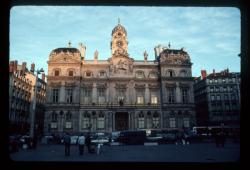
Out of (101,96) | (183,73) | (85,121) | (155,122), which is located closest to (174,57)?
(183,73)

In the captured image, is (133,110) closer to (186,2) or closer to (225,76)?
(225,76)

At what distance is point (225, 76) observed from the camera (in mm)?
63156

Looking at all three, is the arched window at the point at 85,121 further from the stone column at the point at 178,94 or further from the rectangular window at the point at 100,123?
the stone column at the point at 178,94

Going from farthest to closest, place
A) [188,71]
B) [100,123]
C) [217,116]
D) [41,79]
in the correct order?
[41,79], [217,116], [188,71], [100,123]

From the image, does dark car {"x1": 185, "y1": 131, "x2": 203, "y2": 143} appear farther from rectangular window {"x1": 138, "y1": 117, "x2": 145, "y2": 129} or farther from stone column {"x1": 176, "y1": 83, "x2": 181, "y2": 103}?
stone column {"x1": 176, "y1": 83, "x2": 181, "y2": 103}

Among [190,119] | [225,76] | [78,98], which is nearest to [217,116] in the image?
[225,76]

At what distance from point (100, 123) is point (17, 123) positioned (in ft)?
62.6

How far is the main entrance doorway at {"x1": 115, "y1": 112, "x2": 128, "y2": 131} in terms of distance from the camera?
1841 inches

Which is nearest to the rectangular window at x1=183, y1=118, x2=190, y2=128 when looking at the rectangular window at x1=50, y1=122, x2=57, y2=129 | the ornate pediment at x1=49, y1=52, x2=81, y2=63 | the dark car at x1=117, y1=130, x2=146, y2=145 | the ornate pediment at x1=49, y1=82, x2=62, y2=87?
the dark car at x1=117, y1=130, x2=146, y2=145

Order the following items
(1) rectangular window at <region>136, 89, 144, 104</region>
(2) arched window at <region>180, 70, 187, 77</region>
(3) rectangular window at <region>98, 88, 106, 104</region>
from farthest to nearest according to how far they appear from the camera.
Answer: (2) arched window at <region>180, 70, 187, 77</region> < (1) rectangular window at <region>136, 89, 144, 104</region> < (3) rectangular window at <region>98, 88, 106, 104</region>

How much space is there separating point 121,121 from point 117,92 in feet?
18.5

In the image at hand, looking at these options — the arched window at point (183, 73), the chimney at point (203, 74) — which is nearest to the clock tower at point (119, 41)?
the arched window at point (183, 73)

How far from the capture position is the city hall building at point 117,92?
45.6 meters

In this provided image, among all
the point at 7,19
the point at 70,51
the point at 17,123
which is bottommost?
the point at 17,123
